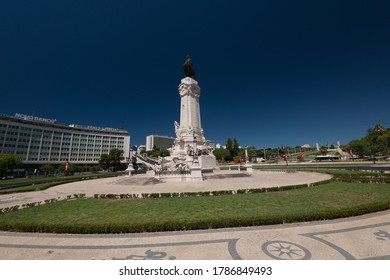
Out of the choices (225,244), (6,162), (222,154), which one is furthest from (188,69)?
(222,154)

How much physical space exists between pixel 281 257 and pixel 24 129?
4604 inches

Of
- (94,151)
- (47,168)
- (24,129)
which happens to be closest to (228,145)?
(94,151)

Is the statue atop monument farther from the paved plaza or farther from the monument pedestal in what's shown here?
the paved plaza

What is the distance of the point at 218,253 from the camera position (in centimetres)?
718

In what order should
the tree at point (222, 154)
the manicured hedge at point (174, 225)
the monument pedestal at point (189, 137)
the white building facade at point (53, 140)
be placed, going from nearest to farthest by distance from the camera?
the manicured hedge at point (174, 225)
the monument pedestal at point (189, 137)
the white building facade at point (53, 140)
the tree at point (222, 154)

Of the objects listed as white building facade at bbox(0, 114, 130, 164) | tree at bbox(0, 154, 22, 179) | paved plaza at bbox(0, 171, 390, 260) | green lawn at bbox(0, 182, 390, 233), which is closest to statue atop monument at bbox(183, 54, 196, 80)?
white building facade at bbox(0, 114, 130, 164)

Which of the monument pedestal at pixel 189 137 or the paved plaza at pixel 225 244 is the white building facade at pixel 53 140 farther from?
the paved plaza at pixel 225 244

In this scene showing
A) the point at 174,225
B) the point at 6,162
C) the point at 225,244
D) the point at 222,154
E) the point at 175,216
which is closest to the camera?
the point at 225,244

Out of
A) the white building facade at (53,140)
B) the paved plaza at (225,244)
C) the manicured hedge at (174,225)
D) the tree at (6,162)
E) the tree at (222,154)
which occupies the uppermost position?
the white building facade at (53,140)

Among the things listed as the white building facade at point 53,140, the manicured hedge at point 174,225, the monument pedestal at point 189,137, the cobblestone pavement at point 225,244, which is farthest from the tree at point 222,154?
the cobblestone pavement at point 225,244

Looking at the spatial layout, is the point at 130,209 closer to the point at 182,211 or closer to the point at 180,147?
the point at 182,211

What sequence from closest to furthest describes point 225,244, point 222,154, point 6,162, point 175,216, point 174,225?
point 225,244 → point 174,225 → point 175,216 → point 6,162 → point 222,154

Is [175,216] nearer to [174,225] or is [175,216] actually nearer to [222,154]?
[174,225]

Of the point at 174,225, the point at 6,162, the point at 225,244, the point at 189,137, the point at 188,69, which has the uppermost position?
the point at 188,69
